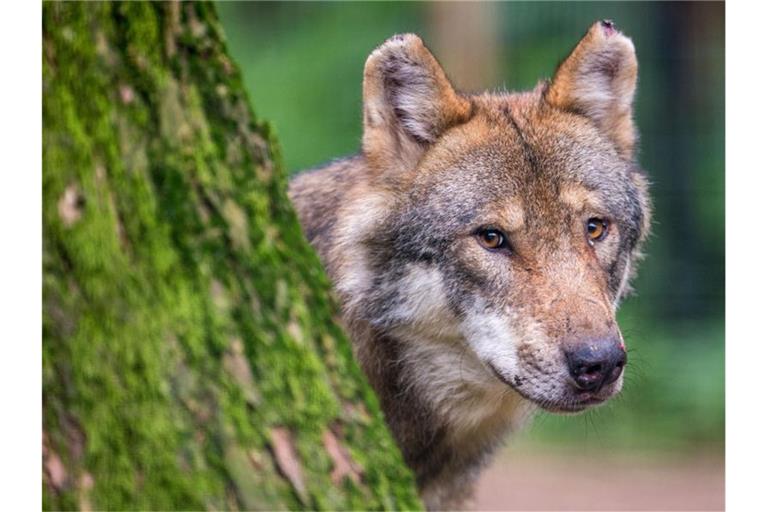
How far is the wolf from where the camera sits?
3.60 m

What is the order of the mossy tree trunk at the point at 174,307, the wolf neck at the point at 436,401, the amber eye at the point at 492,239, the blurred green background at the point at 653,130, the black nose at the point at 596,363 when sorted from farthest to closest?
the blurred green background at the point at 653,130
the wolf neck at the point at 436,401
the amber eye at the point at 492,239
the black nose at the point at 596,363
the mossy tree trunk at the point at 174,307

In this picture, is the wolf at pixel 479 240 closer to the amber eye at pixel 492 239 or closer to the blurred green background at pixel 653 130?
the amber eye at pixel 492 239

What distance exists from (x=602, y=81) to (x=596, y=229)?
0.72 m

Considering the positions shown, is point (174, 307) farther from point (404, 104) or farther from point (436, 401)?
point (436, 401)

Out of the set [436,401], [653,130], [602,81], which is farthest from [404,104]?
[653,130]

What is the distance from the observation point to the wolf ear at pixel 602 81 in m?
4.17

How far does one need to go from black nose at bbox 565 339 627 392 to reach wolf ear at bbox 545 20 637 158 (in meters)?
1.17

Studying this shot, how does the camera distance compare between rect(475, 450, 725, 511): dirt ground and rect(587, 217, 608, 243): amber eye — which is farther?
rect(475, 450, 725, 511): dirt ground

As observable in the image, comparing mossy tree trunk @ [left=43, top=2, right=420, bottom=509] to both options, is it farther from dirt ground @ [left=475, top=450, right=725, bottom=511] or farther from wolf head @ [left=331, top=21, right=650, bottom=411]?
dirt ground @ [left=475, top=450, right=725, bottom=511]

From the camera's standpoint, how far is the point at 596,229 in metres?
3.90

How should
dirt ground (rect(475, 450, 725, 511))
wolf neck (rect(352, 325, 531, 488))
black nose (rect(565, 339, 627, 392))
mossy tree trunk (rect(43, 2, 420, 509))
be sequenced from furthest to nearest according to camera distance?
dirt ground (rect(475, 450, 725, 511)) → wolf neck (rect(352, 325, 531, 488)) → black nose (rect(565, 339, 627, 392)) → mossy tree trunk (rect(43, 2, 420, 509))

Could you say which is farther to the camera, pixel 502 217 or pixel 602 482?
pixel 602 482

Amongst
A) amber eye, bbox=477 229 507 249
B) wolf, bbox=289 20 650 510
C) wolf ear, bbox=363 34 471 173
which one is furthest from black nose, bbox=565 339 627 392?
wolf ear, bbox=363 34 471 173

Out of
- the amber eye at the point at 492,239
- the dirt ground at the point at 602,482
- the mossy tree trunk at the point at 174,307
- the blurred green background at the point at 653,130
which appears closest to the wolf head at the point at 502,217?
the amber eye at the point at 492,239
